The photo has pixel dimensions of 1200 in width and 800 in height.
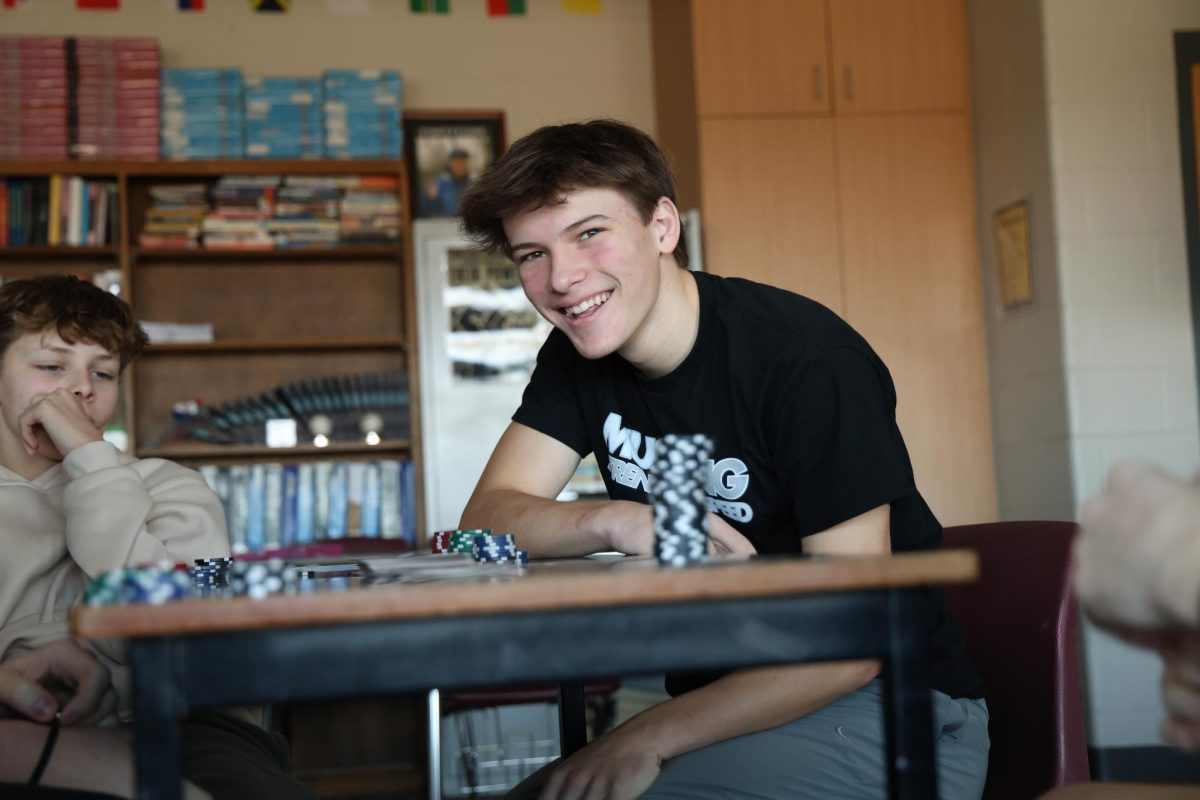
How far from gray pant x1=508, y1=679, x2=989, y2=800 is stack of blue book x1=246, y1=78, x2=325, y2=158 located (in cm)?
348

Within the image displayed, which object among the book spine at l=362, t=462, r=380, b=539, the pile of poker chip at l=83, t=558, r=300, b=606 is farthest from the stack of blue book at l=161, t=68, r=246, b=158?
the pile of poker chip at l=83, t=558, r=300, b=606

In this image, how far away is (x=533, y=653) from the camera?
94 cm

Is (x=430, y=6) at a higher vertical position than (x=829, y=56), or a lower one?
higher

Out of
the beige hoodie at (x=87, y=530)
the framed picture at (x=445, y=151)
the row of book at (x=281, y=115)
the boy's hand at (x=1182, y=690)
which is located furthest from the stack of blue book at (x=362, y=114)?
the boy's hand at (x=1182, y=690)

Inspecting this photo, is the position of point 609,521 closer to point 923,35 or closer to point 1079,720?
point 1079,720

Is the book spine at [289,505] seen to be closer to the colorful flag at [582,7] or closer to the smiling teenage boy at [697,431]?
the colorful flag at [582,7]

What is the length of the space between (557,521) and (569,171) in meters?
0.47

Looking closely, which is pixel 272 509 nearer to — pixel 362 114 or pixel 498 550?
pixel 362 114

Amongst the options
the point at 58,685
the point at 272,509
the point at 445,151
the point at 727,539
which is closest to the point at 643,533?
the point at 727,539

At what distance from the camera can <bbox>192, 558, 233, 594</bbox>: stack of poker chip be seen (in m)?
1.27

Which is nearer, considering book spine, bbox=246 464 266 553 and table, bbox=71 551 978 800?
table, bbox=71 551 978 800

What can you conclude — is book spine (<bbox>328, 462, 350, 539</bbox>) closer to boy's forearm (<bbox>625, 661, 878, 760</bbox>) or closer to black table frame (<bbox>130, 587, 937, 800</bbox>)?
boy's forearm (<bbox>625, 661, 878, 760</bbox>)

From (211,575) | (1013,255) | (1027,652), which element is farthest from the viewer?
(1013,255)

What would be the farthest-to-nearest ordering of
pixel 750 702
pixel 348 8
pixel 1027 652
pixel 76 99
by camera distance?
pixel 348 8, pixel 76 99, pixel 1027 652, pixel 750 702
